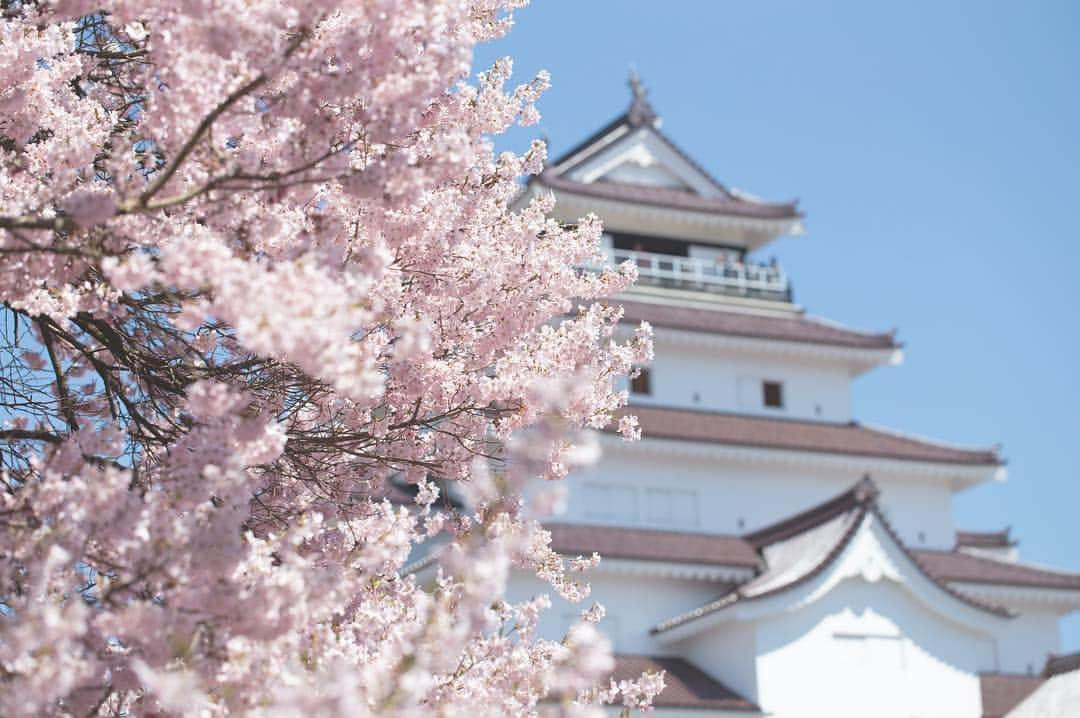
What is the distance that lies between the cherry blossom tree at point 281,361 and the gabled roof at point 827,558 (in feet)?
57.0

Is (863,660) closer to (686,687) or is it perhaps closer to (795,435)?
(686,687)

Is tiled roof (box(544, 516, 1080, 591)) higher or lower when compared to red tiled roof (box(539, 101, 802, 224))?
lower

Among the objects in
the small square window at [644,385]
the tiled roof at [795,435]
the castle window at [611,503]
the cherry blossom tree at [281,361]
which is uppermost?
the small square window at [644,385]

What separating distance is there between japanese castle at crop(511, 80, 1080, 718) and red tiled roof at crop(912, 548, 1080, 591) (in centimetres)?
6

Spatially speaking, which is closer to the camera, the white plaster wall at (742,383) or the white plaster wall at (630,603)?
the white plaster wall at (630,603)

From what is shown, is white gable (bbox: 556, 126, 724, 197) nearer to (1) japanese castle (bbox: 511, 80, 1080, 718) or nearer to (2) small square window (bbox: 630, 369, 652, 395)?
(1) japanese castle (bbox: 511, 80, 1080, 718)

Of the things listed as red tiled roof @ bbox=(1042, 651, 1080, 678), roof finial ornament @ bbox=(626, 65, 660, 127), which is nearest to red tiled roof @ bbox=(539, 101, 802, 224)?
roof finial ornament @ bbox=(626, 65, 660, 127)

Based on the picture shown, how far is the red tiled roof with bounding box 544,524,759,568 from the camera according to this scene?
85.8 feet

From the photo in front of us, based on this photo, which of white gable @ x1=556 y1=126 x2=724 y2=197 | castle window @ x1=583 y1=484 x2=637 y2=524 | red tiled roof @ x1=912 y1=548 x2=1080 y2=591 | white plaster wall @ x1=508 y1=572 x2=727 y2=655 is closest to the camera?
white plaster wall @ x1=508 y1=572 x2=727 y2=655

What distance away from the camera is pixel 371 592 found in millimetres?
6414

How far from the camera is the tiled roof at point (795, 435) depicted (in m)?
28.8

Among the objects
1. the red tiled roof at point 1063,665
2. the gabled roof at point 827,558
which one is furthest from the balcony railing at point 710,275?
the red tiled roof at point 1063,665

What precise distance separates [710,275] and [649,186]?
303 centimetres

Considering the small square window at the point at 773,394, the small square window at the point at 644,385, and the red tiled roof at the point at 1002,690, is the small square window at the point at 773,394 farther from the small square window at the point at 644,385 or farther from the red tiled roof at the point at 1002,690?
the red tiled roof at the point at 1002,690
